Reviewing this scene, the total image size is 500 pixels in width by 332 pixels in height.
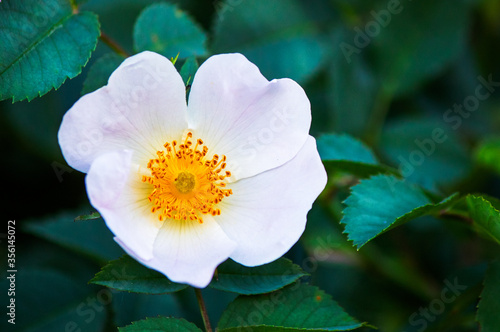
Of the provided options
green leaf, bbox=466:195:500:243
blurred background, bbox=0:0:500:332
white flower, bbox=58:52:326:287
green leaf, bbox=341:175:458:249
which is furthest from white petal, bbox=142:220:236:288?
green leaf, bbox=466:195:500:243

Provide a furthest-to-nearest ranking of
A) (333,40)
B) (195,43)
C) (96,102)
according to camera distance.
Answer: (333,40) → (195,43) → (96,102)

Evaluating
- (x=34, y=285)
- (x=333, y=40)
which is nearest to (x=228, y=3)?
(x=333, y=40)

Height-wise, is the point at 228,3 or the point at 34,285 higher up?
the point at 228,3

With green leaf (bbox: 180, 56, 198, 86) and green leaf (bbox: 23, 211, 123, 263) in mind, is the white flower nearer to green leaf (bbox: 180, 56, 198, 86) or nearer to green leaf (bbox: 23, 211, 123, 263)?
green leaf (bbox: 180, 56, 198, 86)

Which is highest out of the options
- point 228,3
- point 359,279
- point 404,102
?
point 228,3

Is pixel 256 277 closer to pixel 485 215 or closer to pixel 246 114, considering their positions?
pixel 246 114

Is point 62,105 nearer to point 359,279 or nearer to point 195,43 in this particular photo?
point 195,43

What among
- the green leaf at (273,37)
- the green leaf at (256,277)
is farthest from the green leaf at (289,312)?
the green leaf at (273,37)
